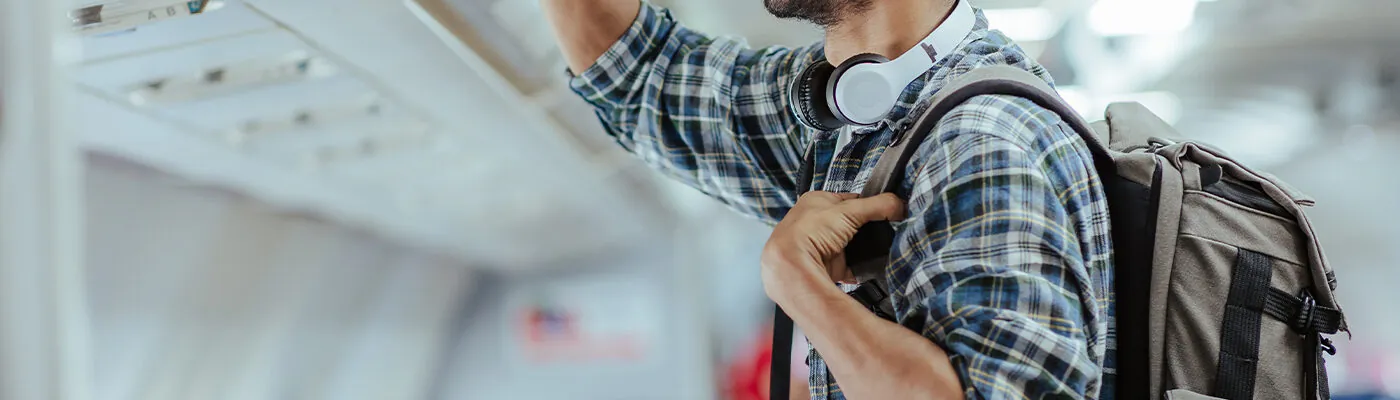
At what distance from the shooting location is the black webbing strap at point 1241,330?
1150 mm

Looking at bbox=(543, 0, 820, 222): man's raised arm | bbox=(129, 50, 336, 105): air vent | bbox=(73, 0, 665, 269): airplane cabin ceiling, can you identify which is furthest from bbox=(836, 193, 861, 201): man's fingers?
bbox=(129, 50, 336, 105): air vent

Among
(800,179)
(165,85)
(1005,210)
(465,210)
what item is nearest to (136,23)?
(165,85)

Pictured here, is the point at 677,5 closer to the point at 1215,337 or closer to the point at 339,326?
the point at 1215,337

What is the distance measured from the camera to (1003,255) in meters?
1.04

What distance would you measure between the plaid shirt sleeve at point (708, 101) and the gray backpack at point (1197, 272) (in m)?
0.42

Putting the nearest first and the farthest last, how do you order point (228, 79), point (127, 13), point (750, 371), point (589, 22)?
point (589, 22)
point (127, 13)
point (228, 79)
point (750, 371)

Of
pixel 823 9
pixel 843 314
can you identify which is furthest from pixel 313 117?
pixel 843 314

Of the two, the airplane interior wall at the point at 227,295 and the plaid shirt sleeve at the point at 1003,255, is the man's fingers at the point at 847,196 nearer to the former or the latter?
the plaid shirt sleeve at the point at 1003,255

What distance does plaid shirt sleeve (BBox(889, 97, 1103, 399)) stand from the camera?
101 centimetres

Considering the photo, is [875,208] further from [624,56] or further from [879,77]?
[624,56]

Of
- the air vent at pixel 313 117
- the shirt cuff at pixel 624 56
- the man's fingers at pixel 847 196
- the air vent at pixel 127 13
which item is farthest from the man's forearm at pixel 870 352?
the air vent at pixel 313 117

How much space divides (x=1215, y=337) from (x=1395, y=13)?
3799mm

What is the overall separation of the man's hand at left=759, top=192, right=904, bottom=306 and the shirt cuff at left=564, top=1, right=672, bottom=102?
0.55m

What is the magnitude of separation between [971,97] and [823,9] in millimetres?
266
